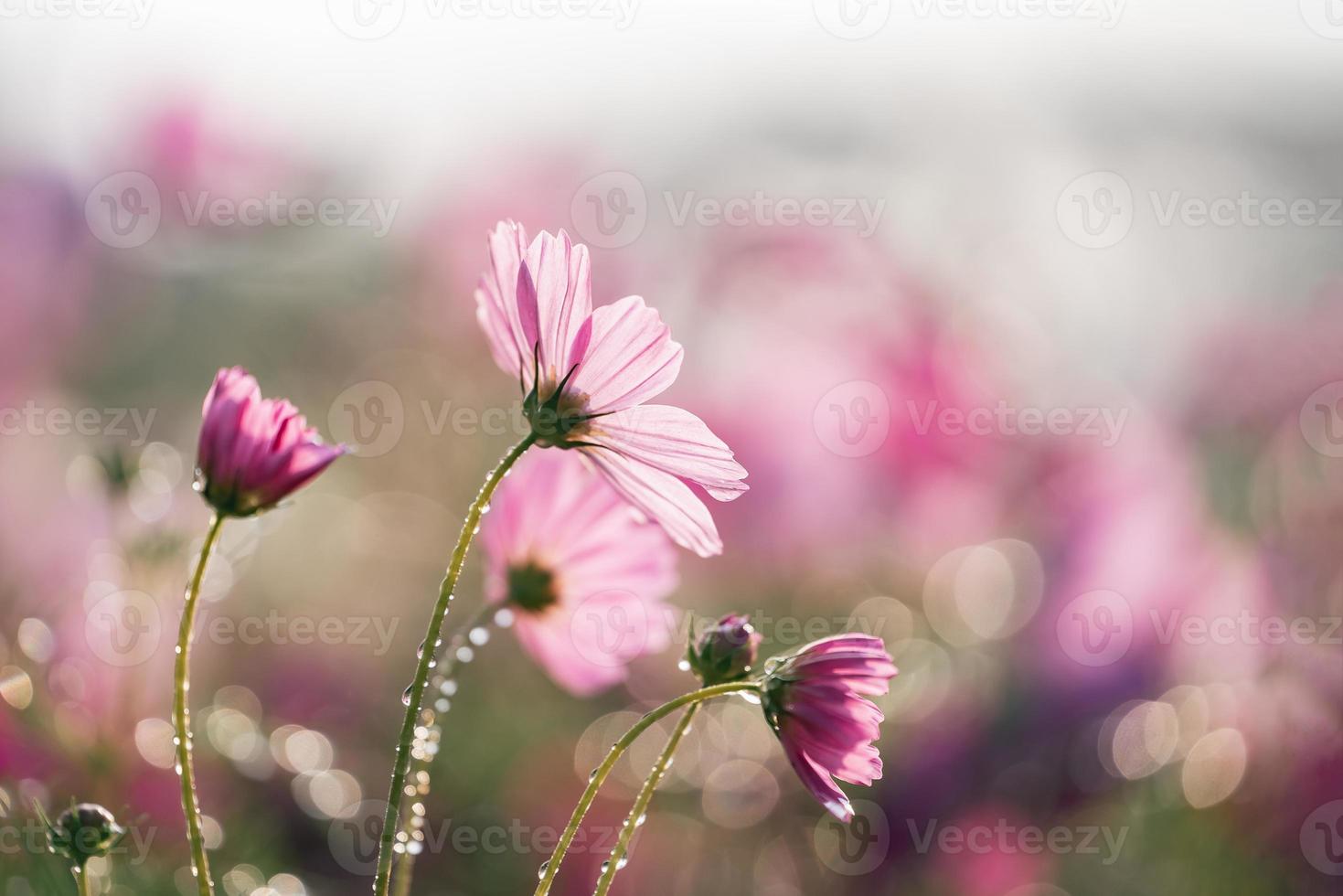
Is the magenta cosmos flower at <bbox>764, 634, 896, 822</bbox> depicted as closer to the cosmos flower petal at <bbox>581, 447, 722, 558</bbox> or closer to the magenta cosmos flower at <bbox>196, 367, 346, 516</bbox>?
the cosmos flower petal at <bbox>581, 447, 722, 558</bbox>

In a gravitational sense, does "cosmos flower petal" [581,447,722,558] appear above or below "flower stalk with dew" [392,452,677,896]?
above

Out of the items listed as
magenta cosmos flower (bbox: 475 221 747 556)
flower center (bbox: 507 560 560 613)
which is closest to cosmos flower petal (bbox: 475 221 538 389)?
magenta cosmos flower (bbox: 475 221 747 556)

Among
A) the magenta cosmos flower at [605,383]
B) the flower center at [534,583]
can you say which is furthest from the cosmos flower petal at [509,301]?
the flower center at [534,583]

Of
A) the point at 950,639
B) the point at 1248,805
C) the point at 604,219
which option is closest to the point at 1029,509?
the point at 950,639

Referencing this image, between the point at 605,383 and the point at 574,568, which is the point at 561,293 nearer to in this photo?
the point at 605,383

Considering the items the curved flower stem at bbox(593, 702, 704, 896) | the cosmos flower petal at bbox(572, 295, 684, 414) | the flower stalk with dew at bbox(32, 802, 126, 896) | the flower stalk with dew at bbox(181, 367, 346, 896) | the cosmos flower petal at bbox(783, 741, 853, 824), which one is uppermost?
the cosmos flower petal at bbox(572, 295, 684, 414)

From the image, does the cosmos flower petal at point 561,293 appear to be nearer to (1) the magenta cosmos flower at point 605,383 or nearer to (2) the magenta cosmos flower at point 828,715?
(1) the magenta cosmos flower at point 605,383

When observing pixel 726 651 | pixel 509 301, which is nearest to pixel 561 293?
pixel 509 301

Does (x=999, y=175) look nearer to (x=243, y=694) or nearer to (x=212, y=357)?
(x=212, y=357)
